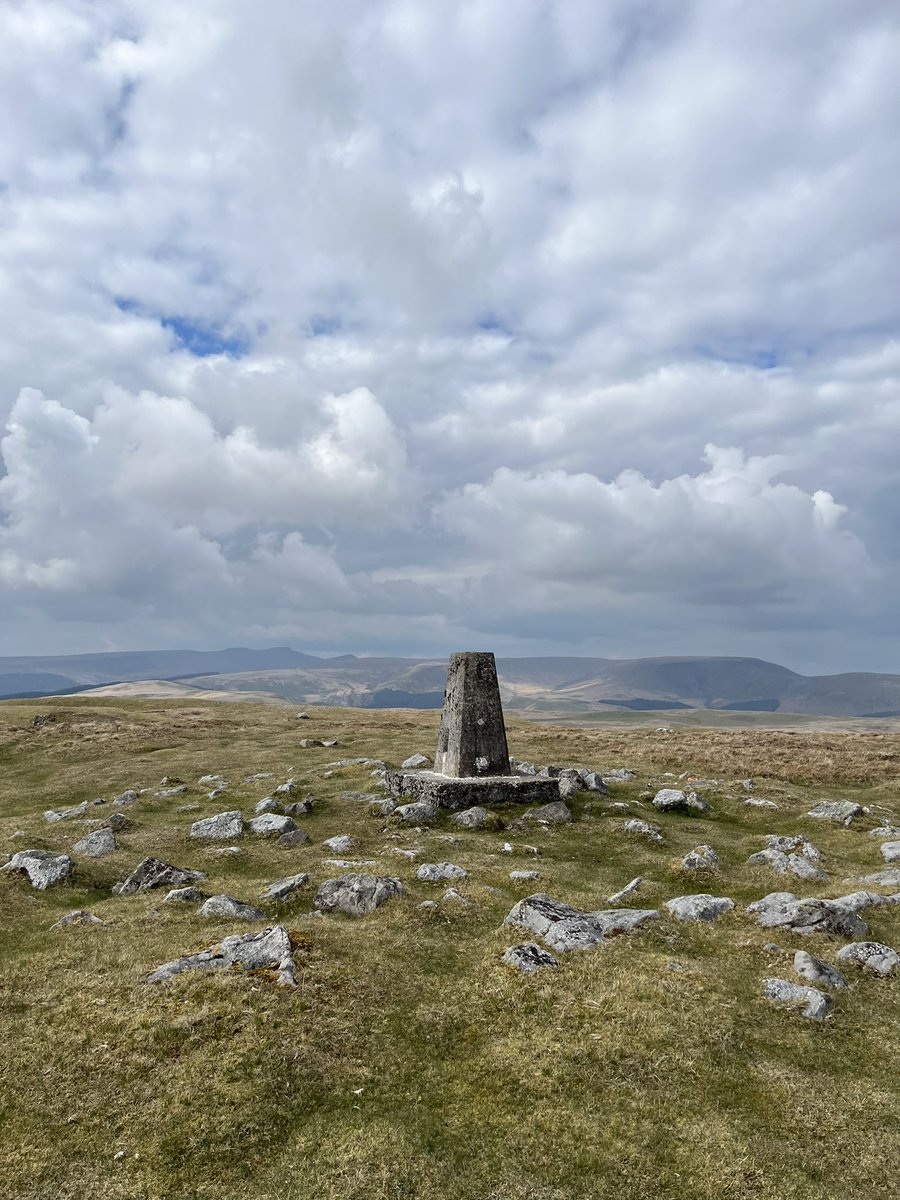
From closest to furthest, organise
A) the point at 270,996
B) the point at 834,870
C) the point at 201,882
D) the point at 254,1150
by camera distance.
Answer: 1. the point at 254,1150
2. the point at 270,996
3. the point at 201,882
4. the point at 834,870

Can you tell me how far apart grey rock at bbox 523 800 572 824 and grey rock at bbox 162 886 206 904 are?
1347cm

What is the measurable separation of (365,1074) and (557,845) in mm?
14772

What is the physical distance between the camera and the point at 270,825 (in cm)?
2619

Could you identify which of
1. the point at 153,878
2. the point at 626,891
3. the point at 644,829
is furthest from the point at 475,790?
the point at 153,878

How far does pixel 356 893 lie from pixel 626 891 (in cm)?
760

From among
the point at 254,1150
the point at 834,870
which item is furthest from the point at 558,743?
the point at 254,1150

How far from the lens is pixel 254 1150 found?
9656mm

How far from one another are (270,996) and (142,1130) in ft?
10.5

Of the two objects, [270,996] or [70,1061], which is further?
[270,996]

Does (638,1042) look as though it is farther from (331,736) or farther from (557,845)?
(331,736)

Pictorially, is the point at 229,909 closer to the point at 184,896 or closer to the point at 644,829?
the point at 184,896

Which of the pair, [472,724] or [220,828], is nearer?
[220,828]

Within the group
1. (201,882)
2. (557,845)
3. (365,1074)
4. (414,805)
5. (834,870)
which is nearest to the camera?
(365,1074)

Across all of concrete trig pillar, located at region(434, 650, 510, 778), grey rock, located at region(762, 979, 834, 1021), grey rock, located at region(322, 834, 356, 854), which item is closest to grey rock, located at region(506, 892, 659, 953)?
grey rock, located at region(762, 979, 834, 1021)
